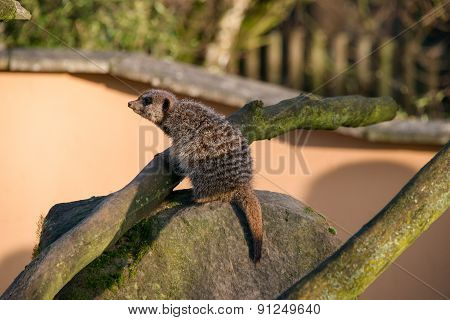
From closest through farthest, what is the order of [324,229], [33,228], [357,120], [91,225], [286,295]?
[286,295] → [91,225] → [324,229] → [357,120] → [33,228]

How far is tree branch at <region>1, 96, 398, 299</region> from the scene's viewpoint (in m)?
3.82

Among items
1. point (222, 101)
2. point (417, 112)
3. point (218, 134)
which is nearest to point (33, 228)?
point (222, 101)

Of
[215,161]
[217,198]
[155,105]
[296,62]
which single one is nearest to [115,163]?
[155,105]

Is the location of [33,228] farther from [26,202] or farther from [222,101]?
[222,101]

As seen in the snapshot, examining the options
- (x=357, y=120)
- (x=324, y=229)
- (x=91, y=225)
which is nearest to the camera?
(x=91, y=225)

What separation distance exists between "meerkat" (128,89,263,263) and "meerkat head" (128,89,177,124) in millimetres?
289

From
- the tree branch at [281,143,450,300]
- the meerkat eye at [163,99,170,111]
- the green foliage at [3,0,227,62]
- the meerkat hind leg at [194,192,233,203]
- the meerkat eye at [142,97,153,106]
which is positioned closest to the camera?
the tree branch at [281,143,450,300]

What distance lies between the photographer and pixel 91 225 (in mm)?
4004

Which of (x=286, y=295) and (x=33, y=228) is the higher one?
(x=286, y=295)

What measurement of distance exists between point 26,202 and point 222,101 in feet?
6.01

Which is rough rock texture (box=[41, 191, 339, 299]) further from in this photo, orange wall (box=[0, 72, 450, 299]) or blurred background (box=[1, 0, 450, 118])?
blurred background (box=[1, 0, 450, 118])

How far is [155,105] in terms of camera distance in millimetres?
5773

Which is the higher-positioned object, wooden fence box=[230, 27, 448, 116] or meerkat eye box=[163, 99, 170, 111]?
meerkat eye box=[163, 99, 170, 111]

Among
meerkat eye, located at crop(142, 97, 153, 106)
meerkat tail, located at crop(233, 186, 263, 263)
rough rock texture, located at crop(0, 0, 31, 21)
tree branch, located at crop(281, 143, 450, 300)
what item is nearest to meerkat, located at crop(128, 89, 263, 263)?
meerkat tail, located at crop(233, 186, 263, 263)
